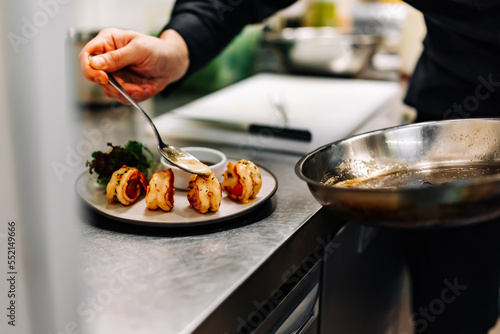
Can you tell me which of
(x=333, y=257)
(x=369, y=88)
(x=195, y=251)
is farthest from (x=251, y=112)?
(x=195, y=251)

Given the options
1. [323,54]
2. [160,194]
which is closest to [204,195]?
[160,194]

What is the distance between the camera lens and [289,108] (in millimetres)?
1548

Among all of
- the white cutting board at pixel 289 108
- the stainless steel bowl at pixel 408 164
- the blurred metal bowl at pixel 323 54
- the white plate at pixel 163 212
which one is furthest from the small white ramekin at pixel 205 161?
the blurred metal bowl at pixel 323 54

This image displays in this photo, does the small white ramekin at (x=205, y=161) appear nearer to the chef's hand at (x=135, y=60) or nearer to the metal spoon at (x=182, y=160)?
the metal spoon at (x=182, y=160)

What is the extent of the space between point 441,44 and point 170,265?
0.89 m

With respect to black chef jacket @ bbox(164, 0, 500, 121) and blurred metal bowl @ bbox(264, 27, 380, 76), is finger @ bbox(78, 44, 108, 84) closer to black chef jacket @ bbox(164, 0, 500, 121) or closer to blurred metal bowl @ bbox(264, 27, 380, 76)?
black chef jacket @ bbox(164, 0, 500, 121)

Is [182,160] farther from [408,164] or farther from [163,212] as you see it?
[408,164]

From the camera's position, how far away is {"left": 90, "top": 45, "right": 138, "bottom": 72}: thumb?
953mm

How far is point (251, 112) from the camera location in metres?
1.49

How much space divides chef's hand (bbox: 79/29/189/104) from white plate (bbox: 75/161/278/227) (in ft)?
0.70

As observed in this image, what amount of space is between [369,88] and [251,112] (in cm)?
51

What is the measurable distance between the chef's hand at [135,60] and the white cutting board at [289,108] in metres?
0.21

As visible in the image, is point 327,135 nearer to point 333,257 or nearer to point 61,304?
point 333,257

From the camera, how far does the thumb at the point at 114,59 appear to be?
953 mm
